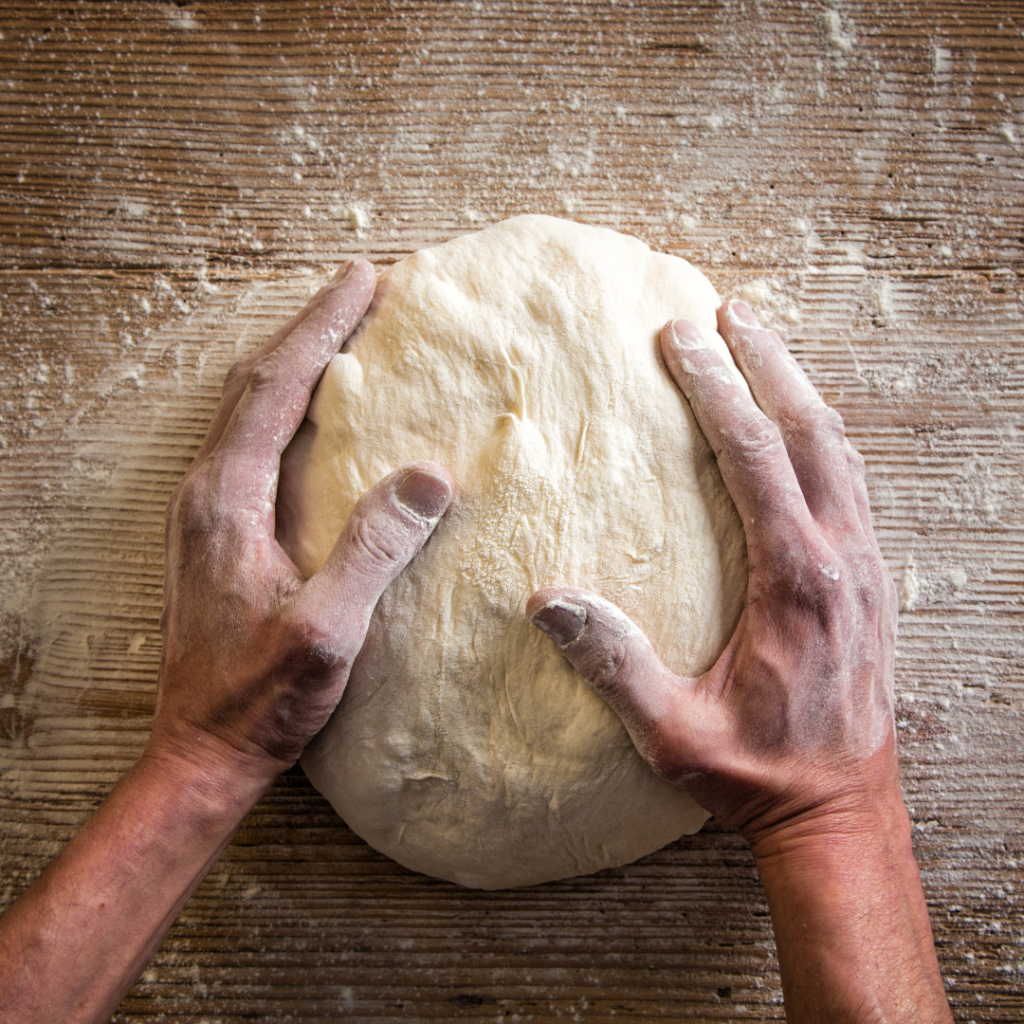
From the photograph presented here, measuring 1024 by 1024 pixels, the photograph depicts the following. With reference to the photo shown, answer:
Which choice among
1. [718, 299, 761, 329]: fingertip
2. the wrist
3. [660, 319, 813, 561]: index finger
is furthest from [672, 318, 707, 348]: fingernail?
the wrist

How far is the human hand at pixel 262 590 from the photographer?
37.3 inches

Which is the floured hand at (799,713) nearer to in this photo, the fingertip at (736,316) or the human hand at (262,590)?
the fingertip at (736,316)

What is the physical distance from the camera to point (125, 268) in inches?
56.6

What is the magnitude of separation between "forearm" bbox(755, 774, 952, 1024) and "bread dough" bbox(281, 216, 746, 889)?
17 cm

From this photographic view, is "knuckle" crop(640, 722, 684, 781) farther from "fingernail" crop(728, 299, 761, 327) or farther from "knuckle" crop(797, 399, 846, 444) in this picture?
"fingernail" crop(728, 299, 761, 327)

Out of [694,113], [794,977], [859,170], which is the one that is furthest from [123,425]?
[859,170]

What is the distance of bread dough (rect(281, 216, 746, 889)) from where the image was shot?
991 mm

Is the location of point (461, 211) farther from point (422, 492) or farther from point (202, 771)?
point (202, 771)

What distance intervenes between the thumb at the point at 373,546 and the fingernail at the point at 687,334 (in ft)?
1.41

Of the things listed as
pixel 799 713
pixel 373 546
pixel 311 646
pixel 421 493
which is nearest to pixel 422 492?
pixel 421 493

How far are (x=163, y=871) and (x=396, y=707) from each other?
0.40 metres

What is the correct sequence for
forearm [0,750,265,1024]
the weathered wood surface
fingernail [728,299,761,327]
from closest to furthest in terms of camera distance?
forearm [0,750,265,1024] → fingernail [728,299,761,327] → the weathered wood surface

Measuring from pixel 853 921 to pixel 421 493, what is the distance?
84 centimetres

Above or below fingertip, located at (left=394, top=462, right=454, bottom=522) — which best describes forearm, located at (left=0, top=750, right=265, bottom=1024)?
below
